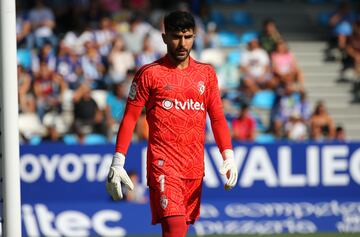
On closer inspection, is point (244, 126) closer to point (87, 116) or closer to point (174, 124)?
point (87, 116)

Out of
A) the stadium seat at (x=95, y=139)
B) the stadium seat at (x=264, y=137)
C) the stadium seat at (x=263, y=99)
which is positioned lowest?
the stadium seat at (x=264, y=137)

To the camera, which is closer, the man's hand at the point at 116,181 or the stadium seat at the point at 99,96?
the man's hand at the point at 116,181

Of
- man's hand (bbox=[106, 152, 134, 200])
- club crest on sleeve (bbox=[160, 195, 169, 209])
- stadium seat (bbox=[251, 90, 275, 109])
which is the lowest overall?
club crest on sleeve (bbox=[160, 195, 169, 209])

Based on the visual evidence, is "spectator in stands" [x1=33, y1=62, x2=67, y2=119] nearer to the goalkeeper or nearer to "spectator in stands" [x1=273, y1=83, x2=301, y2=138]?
"spectator in stands" [x1=273, y1=83, x2=301, y2=138]

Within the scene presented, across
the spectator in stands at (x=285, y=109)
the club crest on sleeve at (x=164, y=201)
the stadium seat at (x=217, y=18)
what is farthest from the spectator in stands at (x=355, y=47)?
the club crest on sleeve at (x=164, y=201)

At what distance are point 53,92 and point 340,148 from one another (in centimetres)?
515

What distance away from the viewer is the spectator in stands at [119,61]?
17.7 meters

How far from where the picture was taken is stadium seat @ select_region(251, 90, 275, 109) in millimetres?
18328

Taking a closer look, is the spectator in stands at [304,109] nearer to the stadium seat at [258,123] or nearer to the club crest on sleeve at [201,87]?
the stadium seat at [258,123]

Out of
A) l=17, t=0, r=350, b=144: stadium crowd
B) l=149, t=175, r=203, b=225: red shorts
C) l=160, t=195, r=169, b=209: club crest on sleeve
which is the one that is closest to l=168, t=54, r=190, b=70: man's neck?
l=149, t=175, r=203, b=225: red shorts

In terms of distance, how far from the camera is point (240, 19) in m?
21.3

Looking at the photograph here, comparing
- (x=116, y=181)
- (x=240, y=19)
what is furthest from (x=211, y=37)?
(x=116, y=181)

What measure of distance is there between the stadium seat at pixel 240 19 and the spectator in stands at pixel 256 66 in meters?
2.50

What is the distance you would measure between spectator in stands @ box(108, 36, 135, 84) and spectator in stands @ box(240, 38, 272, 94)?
213 cm
